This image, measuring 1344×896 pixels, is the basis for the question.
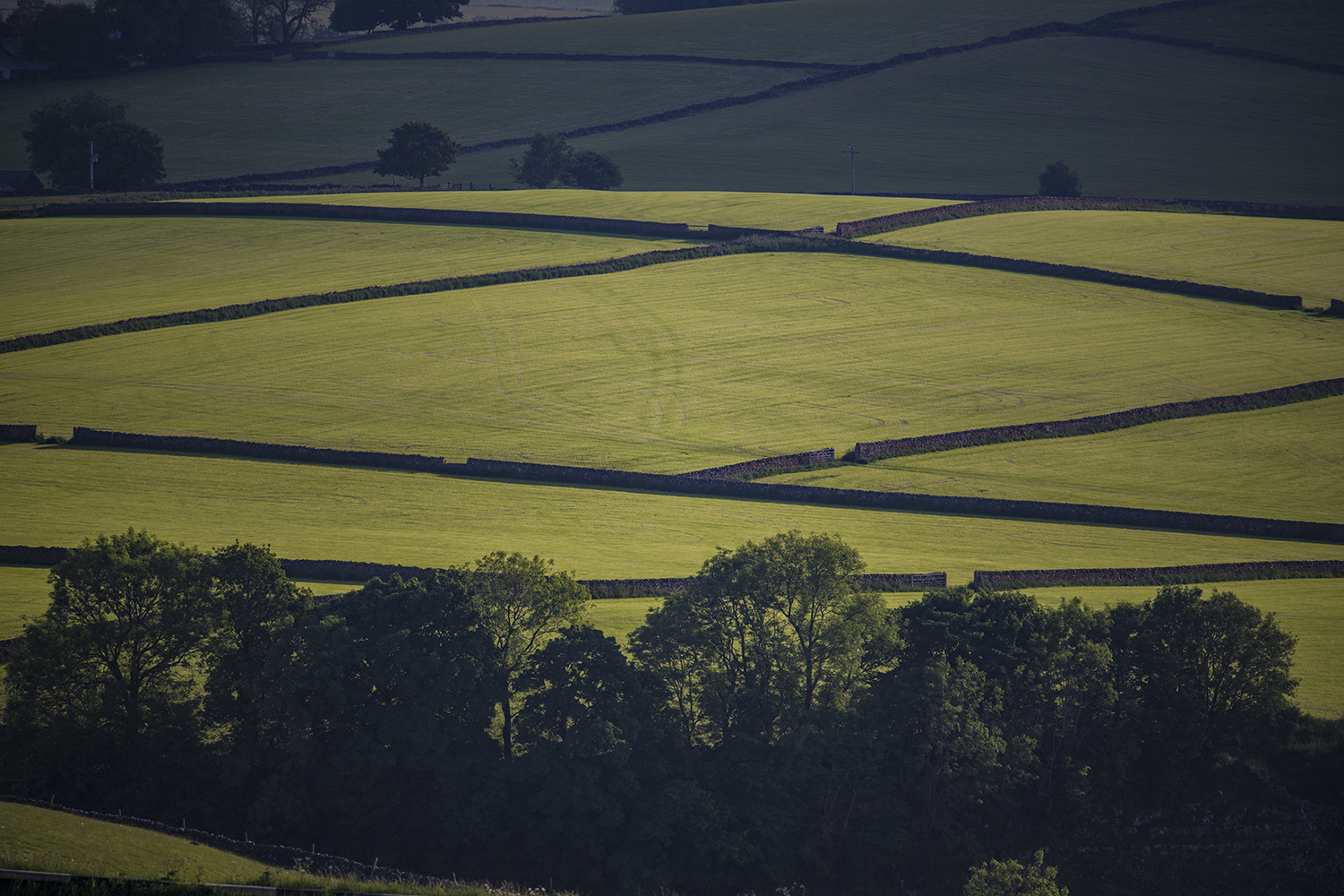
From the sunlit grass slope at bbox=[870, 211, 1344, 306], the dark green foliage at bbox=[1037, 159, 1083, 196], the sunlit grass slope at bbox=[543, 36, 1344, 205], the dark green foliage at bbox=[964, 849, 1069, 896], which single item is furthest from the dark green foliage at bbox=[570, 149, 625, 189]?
the dark green foliage at bbox=[964, 849, 1069, 896]

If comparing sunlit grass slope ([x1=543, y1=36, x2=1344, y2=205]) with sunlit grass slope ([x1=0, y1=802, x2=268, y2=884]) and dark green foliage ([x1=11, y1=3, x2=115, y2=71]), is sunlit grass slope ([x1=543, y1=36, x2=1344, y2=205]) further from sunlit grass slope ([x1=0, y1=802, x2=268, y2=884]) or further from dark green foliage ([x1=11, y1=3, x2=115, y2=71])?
sunlit grass slope ([x1=0, y1=802, x2=268, y2=884])

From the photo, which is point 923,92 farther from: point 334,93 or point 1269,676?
point 1269,676

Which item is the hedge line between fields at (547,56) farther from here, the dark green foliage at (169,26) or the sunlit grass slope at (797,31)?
the dark green foliage at (169,26)

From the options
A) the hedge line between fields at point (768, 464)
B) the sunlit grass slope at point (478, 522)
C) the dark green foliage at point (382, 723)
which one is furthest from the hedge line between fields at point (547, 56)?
the dark green foliage at point (382, 723)

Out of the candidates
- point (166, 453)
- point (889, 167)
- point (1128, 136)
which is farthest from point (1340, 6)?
point (166, 453)

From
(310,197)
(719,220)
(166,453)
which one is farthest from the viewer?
(310,197)

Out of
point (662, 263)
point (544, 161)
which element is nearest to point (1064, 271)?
point (662, 263)
